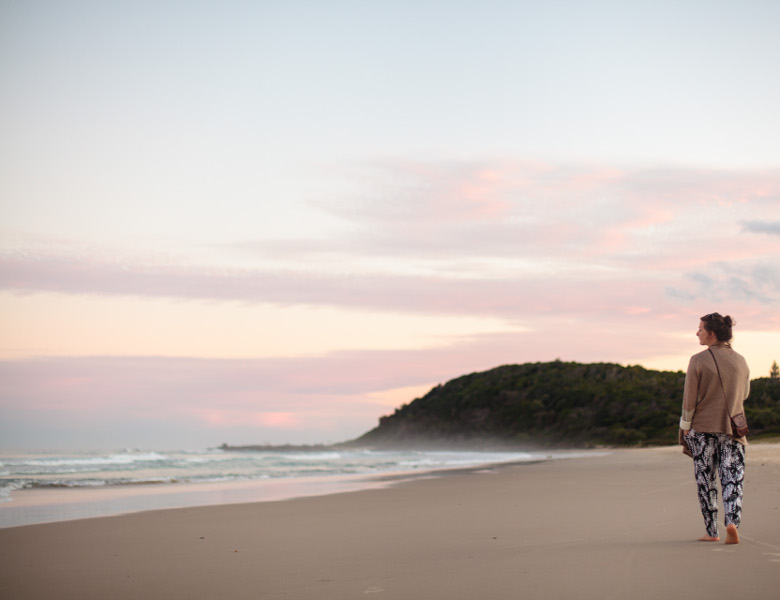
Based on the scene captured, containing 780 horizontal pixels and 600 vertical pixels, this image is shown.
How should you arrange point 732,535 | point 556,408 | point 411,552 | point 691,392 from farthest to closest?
point 556,408 < point 691,392 < point 411,552 < point 732,535

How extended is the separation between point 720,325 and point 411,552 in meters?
3.34

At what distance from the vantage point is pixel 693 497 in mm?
10336

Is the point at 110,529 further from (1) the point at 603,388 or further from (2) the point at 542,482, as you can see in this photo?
(1) the point at 603,388

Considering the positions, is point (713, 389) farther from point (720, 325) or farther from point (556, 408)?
point (556, 408)

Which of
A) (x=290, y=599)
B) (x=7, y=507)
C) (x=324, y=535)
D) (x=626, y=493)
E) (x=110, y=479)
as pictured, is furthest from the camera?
(x=110, y=479)

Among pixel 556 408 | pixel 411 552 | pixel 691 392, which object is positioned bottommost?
pixel 556 408

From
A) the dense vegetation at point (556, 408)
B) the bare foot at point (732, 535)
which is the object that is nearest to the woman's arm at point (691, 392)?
the bare foot at point (732, 535)

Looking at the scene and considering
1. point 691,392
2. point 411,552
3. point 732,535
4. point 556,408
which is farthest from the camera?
point 556,408

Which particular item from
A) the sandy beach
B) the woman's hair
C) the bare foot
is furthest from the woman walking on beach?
the sandy beach

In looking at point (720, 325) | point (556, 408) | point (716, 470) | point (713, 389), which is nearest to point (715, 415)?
point (713, 389)

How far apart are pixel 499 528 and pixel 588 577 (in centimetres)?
290

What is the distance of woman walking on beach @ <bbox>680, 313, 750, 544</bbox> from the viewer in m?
6.42

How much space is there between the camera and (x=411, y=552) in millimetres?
6469

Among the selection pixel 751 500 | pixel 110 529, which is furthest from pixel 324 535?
pixel 751 500
